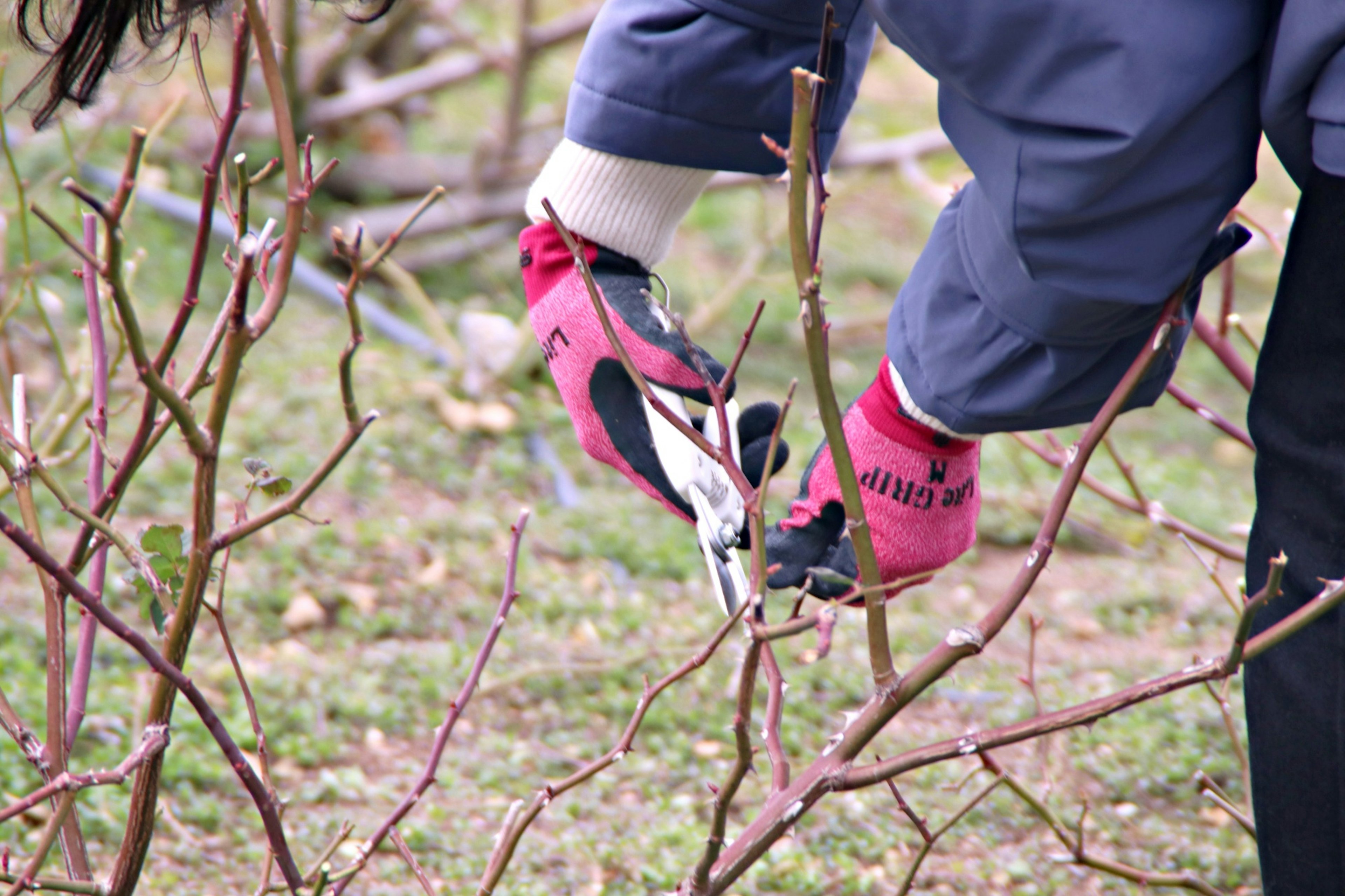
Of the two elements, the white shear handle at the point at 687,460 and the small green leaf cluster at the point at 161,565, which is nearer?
the small green leaf cluster at the point at 161,565

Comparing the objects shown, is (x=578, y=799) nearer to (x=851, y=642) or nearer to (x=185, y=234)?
(x=851, y=642)

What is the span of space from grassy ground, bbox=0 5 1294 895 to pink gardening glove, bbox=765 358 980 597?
52cm

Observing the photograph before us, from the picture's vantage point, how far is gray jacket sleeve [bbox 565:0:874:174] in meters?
1.31

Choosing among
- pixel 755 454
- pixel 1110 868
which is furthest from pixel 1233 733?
pixel 755 454

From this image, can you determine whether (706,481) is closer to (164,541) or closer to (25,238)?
(164,541)

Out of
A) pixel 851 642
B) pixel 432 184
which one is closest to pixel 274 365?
pixel 432 184

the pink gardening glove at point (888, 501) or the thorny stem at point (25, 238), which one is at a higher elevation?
the thorny stem at point (25, 238)

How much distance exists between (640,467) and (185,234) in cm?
318

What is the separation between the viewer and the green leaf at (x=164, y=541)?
39.2 inches

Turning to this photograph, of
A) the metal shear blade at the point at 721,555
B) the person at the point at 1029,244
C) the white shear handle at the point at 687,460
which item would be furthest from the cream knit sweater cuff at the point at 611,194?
the metal shear blade at the point at 721,555

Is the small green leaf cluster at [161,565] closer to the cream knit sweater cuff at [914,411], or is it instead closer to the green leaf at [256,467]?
the green leaf at [256,467]

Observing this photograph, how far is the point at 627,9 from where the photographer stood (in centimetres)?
135

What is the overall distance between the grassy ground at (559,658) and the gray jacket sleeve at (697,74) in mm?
925

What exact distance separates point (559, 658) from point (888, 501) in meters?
1.13
